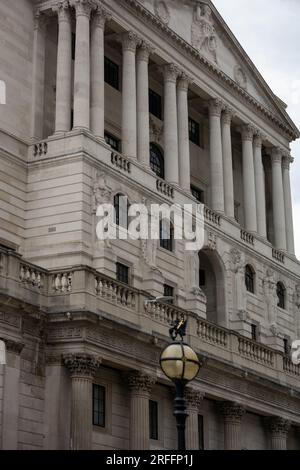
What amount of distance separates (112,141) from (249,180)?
1158 cm

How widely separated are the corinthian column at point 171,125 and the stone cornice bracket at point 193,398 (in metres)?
11.2

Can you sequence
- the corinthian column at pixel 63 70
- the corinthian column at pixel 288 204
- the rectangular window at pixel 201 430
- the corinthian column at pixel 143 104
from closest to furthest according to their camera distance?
1. the corinthian column at pixel 63 70
2. the rectangular window at pixel 201 430
3. the corinthian column at pixel 143 104
4. the corinthian column at pixel 288 204

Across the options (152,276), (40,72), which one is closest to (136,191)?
(152,276)

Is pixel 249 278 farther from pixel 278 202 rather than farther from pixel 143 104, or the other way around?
pixel 143 104

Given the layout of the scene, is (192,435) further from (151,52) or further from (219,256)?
(151,52)

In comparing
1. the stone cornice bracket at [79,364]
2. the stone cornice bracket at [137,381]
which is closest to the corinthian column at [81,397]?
the stone cornice bracket at [79,364]

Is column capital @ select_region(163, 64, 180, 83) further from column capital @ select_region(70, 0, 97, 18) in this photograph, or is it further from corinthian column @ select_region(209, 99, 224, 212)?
column capital @ select_region(70, 0, 97, 18)

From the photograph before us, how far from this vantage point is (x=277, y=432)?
52.6 metres

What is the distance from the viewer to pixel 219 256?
5350 cm

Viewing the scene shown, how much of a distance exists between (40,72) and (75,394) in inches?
639

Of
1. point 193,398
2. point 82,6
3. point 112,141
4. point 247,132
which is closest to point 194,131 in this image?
point 247,132

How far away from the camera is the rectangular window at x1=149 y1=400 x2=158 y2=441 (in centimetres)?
4403

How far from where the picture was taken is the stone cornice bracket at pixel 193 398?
44906mm

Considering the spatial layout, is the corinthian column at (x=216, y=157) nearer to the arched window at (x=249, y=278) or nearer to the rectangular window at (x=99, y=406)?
the arched window at (x=249, y=278)
